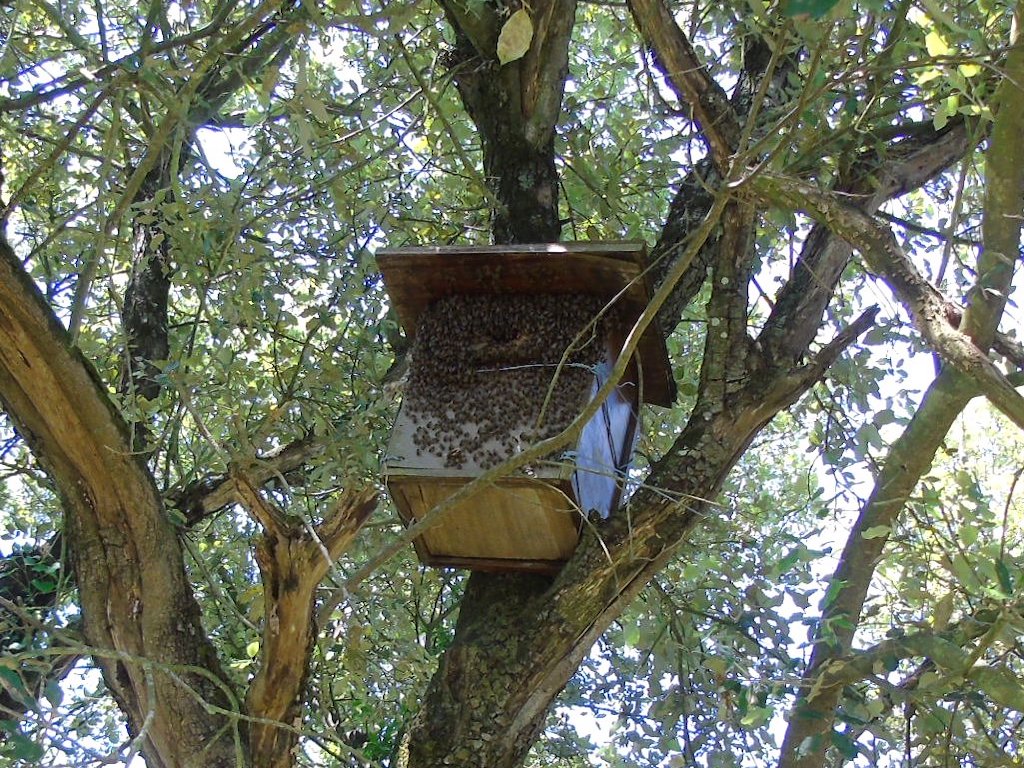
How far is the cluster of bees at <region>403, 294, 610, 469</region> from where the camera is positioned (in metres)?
3.09

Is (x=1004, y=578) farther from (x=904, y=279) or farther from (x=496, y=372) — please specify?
(x=496, y=372)

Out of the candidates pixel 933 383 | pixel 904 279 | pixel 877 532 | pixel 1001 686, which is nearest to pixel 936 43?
pixel 904 279

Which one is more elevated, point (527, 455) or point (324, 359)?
point (324, 359)

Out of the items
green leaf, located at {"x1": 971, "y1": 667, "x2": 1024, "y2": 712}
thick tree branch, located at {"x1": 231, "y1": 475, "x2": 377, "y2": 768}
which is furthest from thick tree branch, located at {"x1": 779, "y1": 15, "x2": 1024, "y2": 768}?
thick tree branch, located at {"x1": 231, "y1": 475, "x2": 377, "y2": 768}

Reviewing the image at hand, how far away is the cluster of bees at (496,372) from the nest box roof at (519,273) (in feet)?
0.14

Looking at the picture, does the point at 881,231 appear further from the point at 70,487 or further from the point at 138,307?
the point at 138,307

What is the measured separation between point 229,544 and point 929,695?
3312 mm

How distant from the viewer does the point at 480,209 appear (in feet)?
14.3

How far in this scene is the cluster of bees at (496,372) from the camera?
3.09m

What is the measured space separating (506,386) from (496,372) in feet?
0.20

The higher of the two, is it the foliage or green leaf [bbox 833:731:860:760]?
the foliage

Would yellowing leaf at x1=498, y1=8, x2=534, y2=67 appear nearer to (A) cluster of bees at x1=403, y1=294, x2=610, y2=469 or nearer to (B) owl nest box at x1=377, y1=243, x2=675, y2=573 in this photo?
(B) owl nest box at x1=377, y1=243, x2=675, y2=573

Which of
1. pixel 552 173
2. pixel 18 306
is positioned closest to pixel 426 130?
pixel 552 173

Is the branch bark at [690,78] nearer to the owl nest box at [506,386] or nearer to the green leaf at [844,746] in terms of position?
the owl nest box at [506,386]
